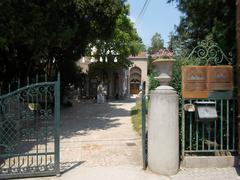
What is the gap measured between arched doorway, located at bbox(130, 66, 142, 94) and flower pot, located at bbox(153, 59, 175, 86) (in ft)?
167

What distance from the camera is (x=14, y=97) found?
7.62 metres

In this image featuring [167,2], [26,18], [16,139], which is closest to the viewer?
[16,139]

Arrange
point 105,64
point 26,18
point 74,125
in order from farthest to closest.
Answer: point 105,64, point 74,125, point 26,18

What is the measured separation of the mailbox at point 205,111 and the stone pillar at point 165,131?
1.81ft

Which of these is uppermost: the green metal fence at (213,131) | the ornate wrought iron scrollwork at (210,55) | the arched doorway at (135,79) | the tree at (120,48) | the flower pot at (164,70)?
the tree at (120,48)

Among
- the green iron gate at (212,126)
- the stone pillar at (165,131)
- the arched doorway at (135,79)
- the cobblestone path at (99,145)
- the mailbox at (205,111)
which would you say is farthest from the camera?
the arched doorway at (135,79)

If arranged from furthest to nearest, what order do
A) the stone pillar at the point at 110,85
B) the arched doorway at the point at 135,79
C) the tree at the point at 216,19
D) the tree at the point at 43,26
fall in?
Answer: the arched doorway at the point at 135,79 → the stone pillar at the point at 110,85 → the tree at the point at 43,26 → the tree at the point at 216,19

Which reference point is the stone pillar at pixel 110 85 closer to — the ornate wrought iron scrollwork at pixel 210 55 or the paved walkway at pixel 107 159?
the paved walkway at pixel 107 159

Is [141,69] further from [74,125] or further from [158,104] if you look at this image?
[158,104]

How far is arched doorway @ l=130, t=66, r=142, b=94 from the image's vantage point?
196 feet

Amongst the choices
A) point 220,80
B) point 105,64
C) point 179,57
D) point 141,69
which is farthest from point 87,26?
point 141,69

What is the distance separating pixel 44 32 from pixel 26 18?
0.80 m

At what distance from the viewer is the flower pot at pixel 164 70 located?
7.76m

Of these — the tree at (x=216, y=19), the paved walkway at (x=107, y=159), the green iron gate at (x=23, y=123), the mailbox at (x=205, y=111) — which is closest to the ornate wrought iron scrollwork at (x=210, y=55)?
the tree at (x=216, y=19)
